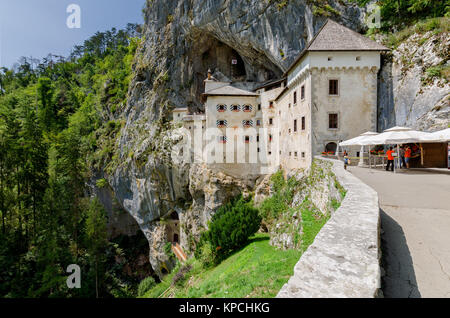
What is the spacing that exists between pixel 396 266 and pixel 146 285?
35.8 m

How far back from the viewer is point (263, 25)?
24500 millimetres

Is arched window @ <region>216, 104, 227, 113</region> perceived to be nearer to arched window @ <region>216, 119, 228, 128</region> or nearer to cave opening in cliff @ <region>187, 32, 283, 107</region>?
arched window @ <region>216, 119, 228, 128</region>

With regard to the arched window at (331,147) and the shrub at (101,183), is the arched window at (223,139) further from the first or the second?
the shrub at (101,183)

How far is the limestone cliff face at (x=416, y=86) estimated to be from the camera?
13.6 meters

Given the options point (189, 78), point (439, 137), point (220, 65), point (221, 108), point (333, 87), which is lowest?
point (439, 137)

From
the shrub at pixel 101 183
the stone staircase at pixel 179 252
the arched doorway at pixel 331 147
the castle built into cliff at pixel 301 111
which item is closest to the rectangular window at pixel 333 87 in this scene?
the castle built into cliff at pixel 301 111

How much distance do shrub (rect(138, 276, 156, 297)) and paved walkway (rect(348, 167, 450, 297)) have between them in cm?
3412

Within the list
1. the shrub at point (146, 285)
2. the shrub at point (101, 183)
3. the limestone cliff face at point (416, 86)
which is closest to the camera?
the limestone cliff face at point (416, 86)

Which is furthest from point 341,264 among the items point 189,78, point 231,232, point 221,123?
point 189,78

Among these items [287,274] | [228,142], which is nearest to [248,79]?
[228,142]

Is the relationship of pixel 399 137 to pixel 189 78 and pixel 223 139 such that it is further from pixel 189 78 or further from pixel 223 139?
pixel 189 78

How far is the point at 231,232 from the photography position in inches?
610

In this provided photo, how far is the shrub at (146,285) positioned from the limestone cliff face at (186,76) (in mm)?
2115

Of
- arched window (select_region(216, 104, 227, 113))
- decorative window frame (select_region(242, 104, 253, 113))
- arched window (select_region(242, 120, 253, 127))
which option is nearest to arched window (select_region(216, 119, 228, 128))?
arched window (select_region(216, 104, 227, 113))
